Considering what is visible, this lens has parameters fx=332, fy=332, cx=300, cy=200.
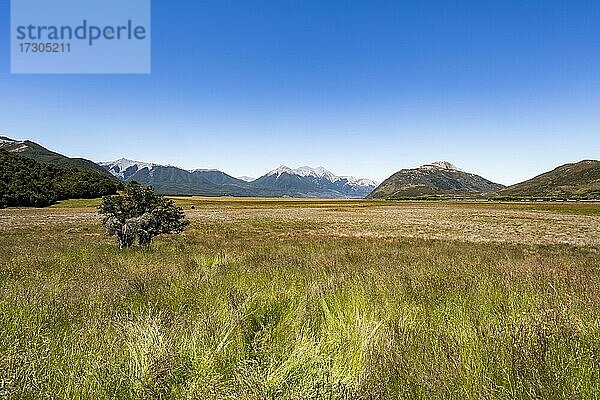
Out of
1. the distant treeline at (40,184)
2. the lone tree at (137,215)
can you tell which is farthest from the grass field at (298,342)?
the distant treeline at (40,184)

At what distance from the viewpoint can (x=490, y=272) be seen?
21.3 ft

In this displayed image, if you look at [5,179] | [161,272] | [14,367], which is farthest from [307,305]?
[5,179]

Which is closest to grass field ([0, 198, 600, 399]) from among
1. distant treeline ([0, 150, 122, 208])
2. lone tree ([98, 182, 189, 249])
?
lone tree ([98, 182, 189, 249])

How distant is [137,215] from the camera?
14.0m

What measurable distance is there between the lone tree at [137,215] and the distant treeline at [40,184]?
8343 centimetres

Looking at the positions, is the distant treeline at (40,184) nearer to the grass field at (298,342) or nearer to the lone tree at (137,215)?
the lone tree at (137,215)

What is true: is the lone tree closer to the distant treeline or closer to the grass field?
the grass field

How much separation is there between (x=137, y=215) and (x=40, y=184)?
93.5 metres

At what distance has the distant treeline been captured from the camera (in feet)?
256

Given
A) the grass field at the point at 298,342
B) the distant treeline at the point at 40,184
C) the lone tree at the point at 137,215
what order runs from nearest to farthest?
the grass field at the point at 298,342 < the lone tree at the point at 137,215 < the distant treeline at the point at 40,184

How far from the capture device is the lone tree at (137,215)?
12.4m

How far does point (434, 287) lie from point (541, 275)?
110 inches

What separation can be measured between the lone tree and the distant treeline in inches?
3285

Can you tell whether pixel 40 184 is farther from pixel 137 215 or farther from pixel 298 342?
pixel 298 342
